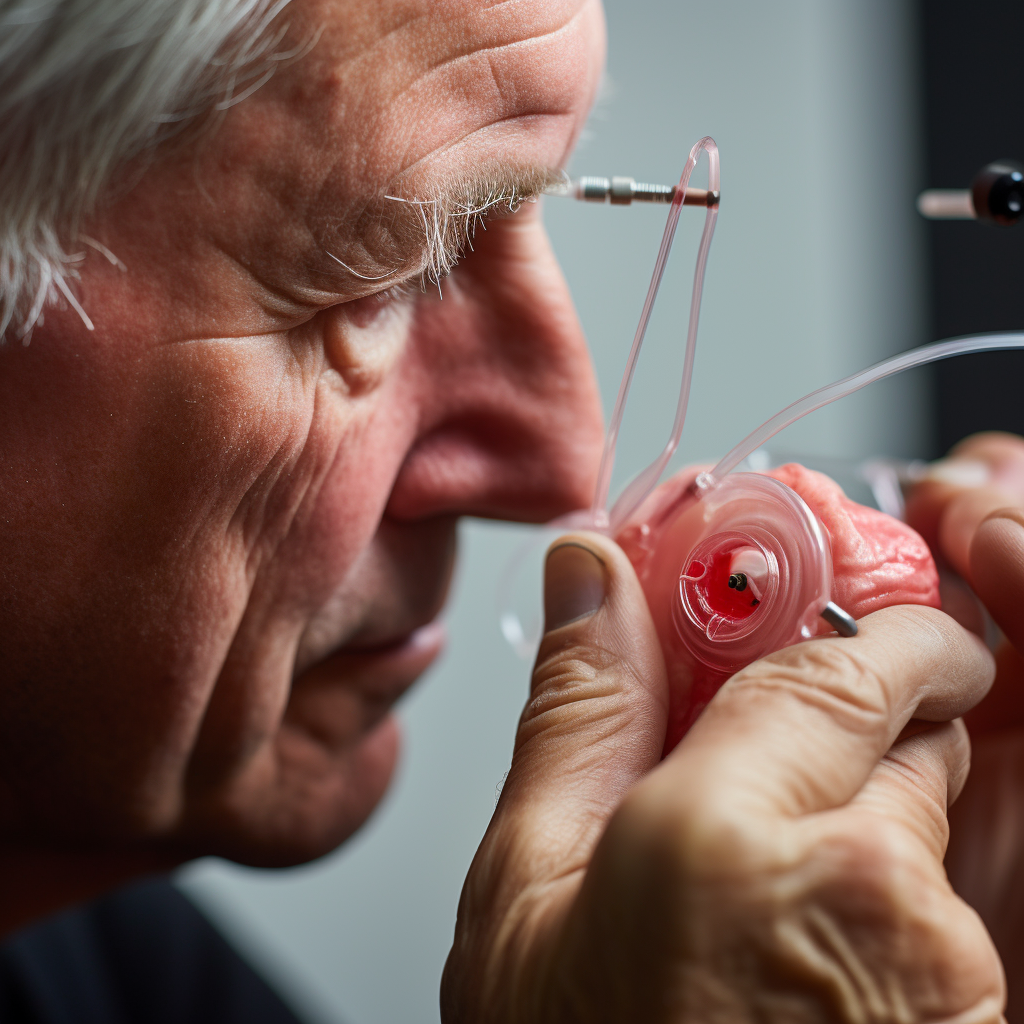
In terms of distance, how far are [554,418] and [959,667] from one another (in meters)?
0.42

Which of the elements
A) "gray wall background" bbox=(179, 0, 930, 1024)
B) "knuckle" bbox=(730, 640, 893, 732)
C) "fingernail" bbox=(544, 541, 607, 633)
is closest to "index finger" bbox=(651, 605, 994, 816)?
"knuckle" bbox=(730, 640, 893, 732)

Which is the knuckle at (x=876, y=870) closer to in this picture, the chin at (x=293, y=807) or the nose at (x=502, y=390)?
the nose at (x=502, y=390)

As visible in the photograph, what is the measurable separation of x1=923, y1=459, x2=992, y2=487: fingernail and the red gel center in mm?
502

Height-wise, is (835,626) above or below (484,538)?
above

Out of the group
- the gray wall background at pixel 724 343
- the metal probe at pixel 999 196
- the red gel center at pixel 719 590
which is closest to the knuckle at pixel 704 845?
the red gel center at pixel 719 590

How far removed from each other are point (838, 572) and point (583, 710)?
0.20 metres

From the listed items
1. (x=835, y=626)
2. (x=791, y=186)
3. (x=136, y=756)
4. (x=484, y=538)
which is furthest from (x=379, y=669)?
(x=791, y=186)

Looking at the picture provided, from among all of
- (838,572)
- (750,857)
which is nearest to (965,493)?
(838,572)

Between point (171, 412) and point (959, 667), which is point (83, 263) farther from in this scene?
point (959, 667)

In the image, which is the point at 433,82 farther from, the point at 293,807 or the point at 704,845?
the point at 293,807

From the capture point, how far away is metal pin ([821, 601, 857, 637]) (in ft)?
1.88

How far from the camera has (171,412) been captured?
66 cm

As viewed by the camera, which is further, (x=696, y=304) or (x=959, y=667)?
(x=696, y=304)

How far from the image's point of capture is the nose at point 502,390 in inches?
32.8
